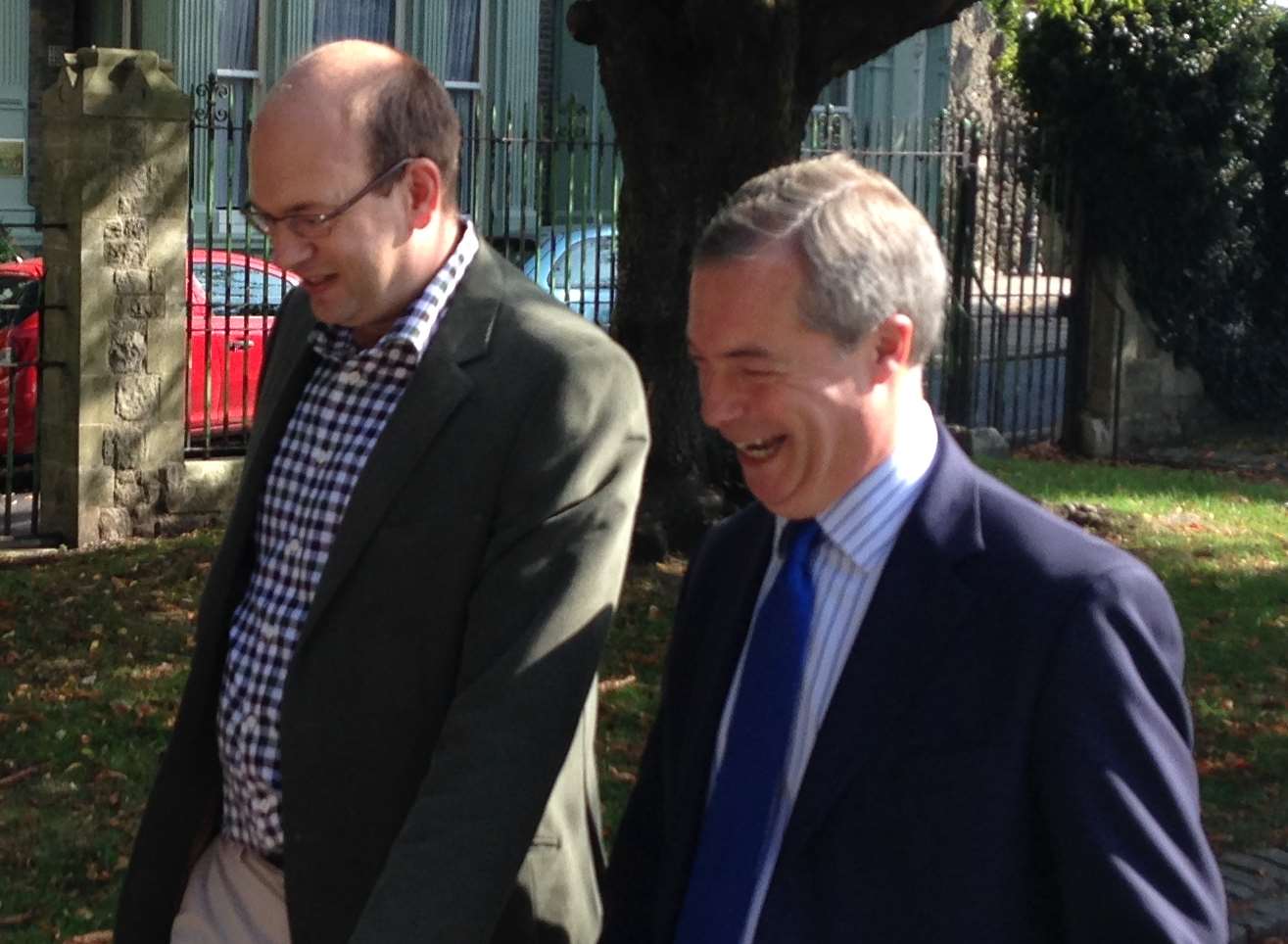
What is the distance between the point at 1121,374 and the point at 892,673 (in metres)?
14.6

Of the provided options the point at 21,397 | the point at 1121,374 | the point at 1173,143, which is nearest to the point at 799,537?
the point at 21,397

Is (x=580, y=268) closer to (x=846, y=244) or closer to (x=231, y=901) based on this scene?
(x=231, y=901)

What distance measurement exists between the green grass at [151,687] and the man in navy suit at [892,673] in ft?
12.6

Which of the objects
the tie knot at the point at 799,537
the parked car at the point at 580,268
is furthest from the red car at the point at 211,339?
the tie knot at the point at 799,537

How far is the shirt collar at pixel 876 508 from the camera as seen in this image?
252 centimetres

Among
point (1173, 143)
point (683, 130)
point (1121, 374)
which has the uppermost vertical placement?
point (1173, 143)

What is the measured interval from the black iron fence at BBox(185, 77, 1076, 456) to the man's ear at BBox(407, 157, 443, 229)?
8.12 metres

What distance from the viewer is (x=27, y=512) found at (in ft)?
39.8

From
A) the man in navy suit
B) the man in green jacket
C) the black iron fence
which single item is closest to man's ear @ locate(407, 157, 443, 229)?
the man in green jacket

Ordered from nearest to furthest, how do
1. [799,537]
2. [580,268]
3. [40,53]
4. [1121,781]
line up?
1. [1121,781]
2. [799,537]
3. [580,268]
4. [40,53]

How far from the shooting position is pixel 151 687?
834 centimetres

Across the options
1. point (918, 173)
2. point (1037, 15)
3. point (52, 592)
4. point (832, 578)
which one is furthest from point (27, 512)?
point (832, 578)

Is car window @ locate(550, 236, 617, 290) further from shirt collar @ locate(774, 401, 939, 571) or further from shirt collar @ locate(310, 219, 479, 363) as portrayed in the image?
shirt collar @ locate(774, 401, 939, 571)

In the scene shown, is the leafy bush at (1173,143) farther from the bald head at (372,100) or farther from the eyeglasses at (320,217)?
the eyeglasses at (320,217)
